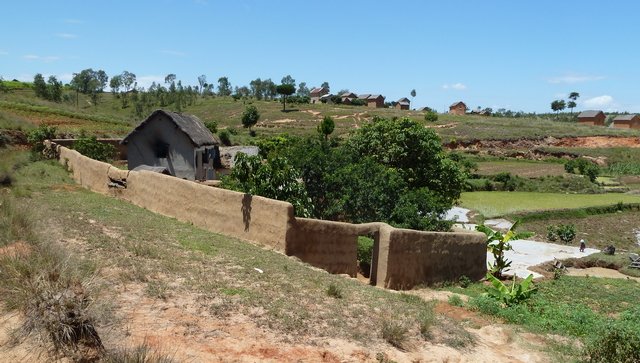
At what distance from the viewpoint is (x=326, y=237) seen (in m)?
14.3

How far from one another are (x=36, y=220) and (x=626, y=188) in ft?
179

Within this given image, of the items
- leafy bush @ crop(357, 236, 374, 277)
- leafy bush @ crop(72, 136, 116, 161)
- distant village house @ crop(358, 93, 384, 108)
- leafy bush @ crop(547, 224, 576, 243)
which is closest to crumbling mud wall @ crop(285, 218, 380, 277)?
leafy bush @ crop(357, 236, 374, 277)

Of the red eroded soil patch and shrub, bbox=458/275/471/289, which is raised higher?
the red eroded soil patch

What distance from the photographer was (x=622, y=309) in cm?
1399

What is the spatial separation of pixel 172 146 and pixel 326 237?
661 inches

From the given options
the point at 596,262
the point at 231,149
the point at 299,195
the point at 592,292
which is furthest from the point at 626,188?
the point at 299,195

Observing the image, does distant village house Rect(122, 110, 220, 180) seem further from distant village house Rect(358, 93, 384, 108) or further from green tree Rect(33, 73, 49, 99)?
distant village house Rect(358, 93, 384, 108)

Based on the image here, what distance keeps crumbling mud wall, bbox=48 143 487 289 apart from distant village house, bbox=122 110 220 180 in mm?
10824

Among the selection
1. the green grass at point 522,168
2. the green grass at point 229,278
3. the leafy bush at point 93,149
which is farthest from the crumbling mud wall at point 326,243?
the green grass at point 522,168

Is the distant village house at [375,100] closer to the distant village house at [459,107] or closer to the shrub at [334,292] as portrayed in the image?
the distant village house at [459,107]

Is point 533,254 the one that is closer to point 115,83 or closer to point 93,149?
point 93,149

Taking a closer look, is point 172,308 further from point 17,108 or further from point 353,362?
point 17,108

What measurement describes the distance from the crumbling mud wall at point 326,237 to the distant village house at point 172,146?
10824 mm

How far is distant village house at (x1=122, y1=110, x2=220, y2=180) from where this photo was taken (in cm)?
2820
